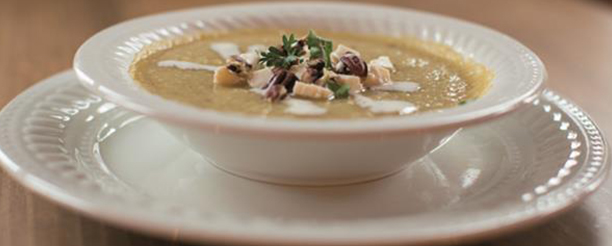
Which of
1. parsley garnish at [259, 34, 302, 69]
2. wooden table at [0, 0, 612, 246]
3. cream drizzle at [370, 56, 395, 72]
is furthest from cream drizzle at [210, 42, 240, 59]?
wooden table at [0, 0, 612, 246]

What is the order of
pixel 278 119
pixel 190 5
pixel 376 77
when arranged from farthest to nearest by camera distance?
1. pixel 190 5
2. pixel 376 77
3. pixel 278 119

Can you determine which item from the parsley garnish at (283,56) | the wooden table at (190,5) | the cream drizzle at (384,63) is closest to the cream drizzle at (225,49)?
the parsley garnish at (283,56)

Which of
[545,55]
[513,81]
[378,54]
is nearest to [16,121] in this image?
[378,54]

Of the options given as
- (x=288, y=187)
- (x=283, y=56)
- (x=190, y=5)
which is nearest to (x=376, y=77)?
(x=283, y=56)

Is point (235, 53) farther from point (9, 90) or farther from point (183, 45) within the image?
point (9, 90)

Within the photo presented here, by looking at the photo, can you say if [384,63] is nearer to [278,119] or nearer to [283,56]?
[283,56]

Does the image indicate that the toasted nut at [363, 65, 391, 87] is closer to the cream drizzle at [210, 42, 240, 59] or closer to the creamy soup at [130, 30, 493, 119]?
the creamy soup at [130, 30, 493, 119]
